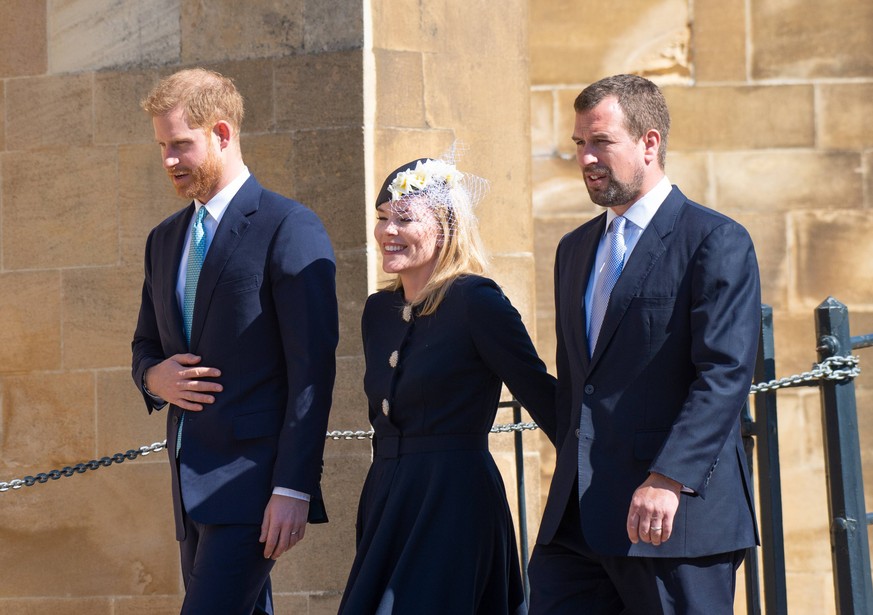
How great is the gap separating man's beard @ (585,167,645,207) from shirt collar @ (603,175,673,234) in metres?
0.04

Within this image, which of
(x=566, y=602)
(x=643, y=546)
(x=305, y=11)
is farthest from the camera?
(x=305, y=11)

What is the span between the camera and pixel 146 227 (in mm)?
5715

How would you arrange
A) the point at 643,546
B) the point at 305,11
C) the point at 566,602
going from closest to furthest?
the point at 643,546 → the point at 566,602 → the point at 305,11


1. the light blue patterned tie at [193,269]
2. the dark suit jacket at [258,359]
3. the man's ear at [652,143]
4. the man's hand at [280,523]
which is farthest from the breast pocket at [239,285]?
the man's ear at [652,143]

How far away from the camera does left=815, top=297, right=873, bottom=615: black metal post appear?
14.0ft

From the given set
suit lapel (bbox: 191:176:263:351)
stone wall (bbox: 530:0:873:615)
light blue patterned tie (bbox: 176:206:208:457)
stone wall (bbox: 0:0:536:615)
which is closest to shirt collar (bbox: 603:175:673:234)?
suit lapel (bbox: 191:176:263:351)

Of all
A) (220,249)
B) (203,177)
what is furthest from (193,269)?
(203,177)

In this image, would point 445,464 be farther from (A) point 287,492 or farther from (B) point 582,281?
(B) point 582,281

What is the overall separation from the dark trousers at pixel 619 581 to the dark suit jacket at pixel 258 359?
2.15 ft

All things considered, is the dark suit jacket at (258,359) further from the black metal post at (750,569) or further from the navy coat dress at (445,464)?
the black metal post at (750,569)

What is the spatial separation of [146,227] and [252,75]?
A: 2.53 feet

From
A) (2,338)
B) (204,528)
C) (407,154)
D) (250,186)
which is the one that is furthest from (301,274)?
(2,338)

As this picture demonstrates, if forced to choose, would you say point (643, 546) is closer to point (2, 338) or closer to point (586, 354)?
point (586, 354)

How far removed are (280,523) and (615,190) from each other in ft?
4.05
